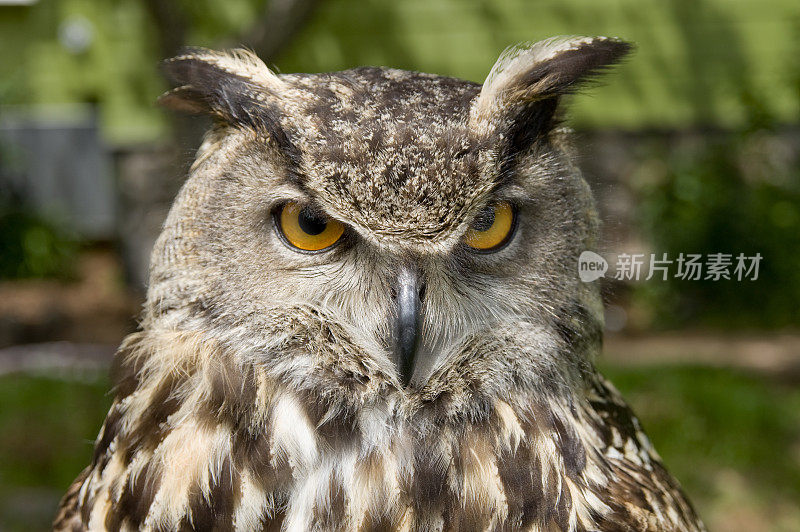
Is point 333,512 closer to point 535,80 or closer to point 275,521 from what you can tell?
point 275,521

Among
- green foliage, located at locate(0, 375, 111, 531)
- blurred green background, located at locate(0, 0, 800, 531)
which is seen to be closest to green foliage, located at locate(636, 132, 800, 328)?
blurred green background, located at locate(0, 0, 800, 531)

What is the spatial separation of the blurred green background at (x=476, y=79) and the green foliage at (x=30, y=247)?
0.7 inches

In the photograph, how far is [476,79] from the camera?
5883 millimetres

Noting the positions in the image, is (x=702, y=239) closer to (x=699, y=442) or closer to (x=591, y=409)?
(x=699, y=442)

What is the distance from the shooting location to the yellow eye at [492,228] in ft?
4.07

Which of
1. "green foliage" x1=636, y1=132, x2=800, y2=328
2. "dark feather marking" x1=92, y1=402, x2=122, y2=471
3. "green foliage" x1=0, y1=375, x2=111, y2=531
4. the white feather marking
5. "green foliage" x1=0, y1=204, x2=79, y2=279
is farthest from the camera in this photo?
"green foliage" x1=0, y1=204, x2=79, y2=279

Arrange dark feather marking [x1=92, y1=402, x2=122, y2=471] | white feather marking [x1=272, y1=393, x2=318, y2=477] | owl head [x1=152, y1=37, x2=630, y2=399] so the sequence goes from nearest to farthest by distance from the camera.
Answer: owl head [x1=152, y1=37, x2=630, y2=399], white feather marking [x1=272, y1=393, x2=318, y2=477], dark feather marking [x1=92, y1=402, x2=122, y2=471]

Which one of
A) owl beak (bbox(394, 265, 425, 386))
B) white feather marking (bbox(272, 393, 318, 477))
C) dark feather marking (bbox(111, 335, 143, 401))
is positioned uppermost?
owl beak (bbox(394, 265, 425, 386))

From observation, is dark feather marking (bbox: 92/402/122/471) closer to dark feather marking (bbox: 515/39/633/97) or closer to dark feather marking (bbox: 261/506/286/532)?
dark feather marking (bbox: 261/506/286/532)

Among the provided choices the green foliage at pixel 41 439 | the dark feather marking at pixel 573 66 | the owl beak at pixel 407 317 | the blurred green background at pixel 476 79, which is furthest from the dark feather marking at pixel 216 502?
the blurred green background at pixel 476 79

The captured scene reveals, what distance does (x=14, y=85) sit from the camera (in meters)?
5.82

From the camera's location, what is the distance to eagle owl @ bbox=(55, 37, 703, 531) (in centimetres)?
122

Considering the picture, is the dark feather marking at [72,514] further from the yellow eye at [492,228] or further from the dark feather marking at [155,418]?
the yellow eye at [492,228]

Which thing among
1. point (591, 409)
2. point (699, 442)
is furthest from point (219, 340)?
point (699, 442)
